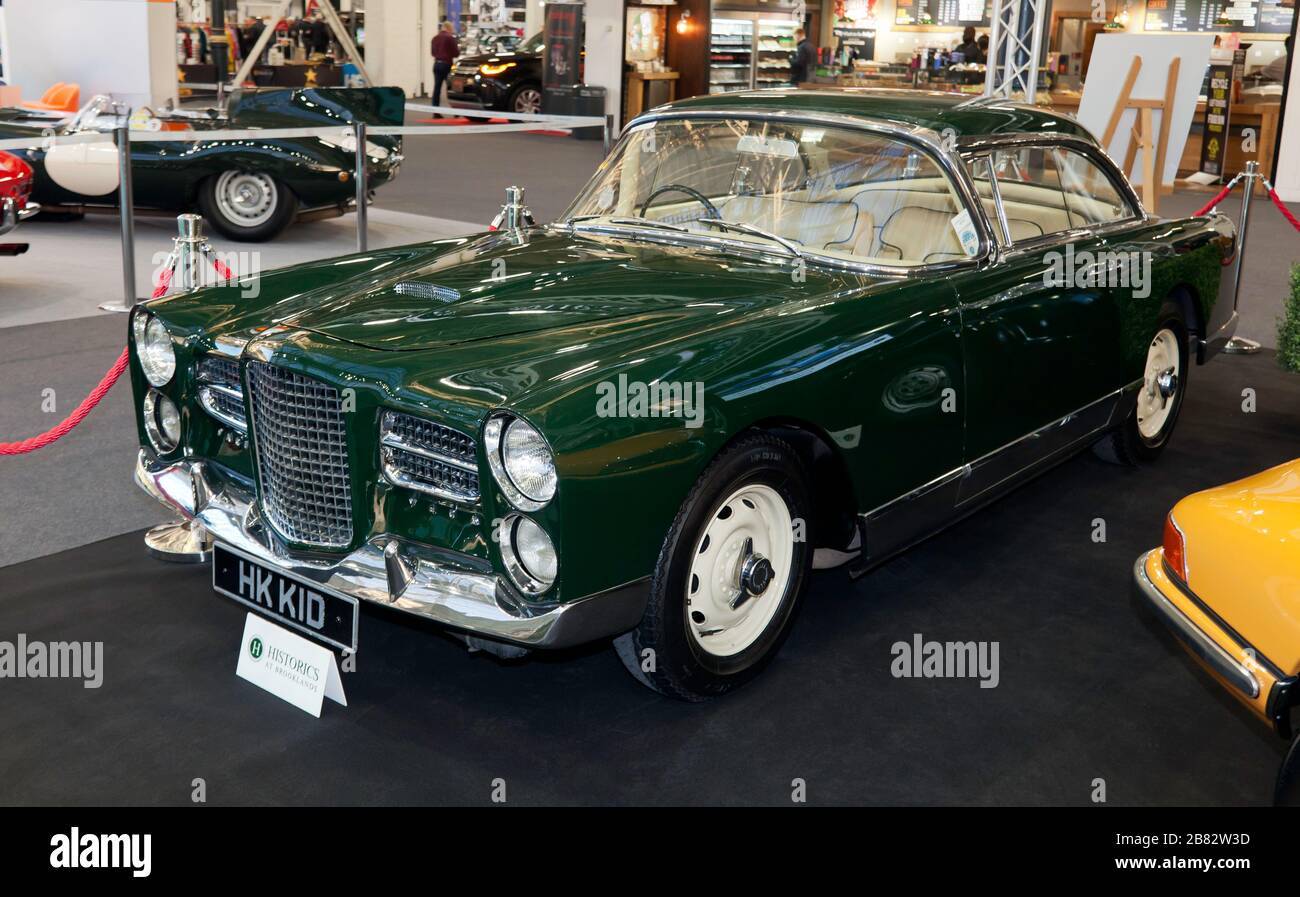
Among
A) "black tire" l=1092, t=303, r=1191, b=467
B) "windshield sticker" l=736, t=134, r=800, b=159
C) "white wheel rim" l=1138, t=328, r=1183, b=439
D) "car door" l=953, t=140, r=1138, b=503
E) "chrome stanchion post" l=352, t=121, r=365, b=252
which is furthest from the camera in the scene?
"chrome stanchion post" l=352, t=121, r=365, b=252

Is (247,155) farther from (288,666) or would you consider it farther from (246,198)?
(288,666)

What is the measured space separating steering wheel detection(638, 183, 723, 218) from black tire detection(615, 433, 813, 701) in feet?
3.70

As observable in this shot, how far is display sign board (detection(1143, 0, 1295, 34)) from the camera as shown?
15.9 meters

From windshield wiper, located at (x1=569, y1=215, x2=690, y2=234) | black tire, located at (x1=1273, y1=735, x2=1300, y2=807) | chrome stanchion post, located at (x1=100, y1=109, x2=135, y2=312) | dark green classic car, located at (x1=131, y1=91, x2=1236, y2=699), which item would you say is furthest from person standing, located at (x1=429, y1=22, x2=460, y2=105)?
black tire, located at (x1=1273, y1=735, x2=1300, y2=807)

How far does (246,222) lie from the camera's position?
9.37 metres

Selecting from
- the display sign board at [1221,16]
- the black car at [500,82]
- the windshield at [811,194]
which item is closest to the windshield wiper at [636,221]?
the windshield at [811,194]

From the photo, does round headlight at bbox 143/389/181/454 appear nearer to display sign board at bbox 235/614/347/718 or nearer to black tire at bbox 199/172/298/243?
display sign board at bbox 235/614/347/718

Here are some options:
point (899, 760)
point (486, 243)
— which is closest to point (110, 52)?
point (486, 243)

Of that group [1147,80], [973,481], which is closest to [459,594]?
[973,481]

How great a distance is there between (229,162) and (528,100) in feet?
41.8

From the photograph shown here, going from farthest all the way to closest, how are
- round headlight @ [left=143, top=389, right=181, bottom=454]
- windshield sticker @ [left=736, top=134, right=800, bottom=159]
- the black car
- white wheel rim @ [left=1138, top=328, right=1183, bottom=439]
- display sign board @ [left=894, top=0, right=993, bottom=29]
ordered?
1. the black car
2. display sign board @ [left=894, top=0, right=993, bottom=29]
3. white wheel rim @ [left=1138, top=328, right=1183, bottom=439]
4. windshield sticker @ [left=736, top=134, right=800, bottom=159]
5. round headlight @ [left=143, top=389, right=181, bottom=454]

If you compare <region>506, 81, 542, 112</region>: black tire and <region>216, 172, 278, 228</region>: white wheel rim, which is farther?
<region>506, 81, 542, 112</region>: black tire

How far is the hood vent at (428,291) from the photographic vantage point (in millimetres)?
3418

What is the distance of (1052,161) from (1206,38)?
19.7 feet
